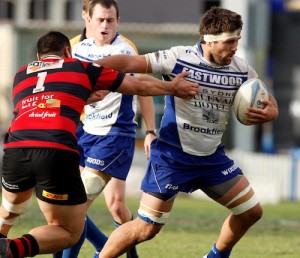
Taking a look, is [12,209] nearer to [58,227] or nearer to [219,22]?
[58,227]

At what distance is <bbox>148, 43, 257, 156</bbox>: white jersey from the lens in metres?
8.59

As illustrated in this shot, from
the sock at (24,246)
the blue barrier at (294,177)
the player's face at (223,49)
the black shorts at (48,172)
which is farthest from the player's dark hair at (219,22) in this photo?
the blue barrier at (294,177)

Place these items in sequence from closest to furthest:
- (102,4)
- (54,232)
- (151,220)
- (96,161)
Answer: (54,232)
(151,220)
(96,161)
(102,4)

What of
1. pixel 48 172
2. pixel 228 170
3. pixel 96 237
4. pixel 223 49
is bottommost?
pixel 96 237

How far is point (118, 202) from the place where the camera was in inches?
389

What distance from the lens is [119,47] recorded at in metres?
10.0

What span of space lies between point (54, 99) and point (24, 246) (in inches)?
43.9

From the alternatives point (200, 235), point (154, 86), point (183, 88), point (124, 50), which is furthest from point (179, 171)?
point (200, 235)

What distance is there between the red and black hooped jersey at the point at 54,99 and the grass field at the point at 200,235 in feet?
8.58

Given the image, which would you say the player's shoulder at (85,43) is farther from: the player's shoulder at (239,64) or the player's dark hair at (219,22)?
the player's shoulder at (239,64)

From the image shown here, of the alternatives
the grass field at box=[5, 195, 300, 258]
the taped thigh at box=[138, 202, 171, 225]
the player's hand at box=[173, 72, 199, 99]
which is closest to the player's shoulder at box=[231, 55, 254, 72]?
the player's hand at box=[173, 72, 199, 99]

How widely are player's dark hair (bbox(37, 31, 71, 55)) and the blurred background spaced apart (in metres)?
28.1

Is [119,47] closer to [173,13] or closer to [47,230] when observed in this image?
[47,230]

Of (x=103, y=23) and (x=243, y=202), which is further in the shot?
(x=103, y=23)
